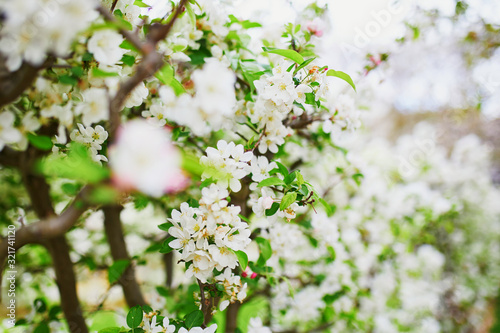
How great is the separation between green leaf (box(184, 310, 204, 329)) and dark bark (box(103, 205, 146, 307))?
83 centimetres

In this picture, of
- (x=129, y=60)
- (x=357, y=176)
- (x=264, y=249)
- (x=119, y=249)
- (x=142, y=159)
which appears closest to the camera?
(x=142, y=159)

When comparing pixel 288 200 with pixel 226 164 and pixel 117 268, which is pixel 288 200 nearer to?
pixel 226 164

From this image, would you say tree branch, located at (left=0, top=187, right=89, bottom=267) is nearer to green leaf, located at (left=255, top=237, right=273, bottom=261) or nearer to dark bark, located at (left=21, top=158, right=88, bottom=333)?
green leaf, located at (left=255, top=237, right=273, bottom=261)

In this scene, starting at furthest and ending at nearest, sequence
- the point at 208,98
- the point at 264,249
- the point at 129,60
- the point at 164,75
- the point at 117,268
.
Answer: the point at 117,268 < the point at 264,249 < the point at 129,60 < the point at 164,75 < the point at 208,98

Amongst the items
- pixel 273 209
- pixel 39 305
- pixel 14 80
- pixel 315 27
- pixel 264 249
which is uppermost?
pixel 315 27

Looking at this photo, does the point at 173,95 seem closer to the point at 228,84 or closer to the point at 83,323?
the point at 228,84

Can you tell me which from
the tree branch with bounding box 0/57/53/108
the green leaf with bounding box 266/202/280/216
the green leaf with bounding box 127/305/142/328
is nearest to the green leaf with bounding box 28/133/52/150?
the tree branch with bounding box 0/57/53/108

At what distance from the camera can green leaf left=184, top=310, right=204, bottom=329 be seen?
3.41 feet

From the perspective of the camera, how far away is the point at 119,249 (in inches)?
72.2

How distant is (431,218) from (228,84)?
314 cm

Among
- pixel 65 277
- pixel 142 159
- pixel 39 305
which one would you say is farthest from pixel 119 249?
pixel 142 159

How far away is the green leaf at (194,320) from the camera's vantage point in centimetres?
104

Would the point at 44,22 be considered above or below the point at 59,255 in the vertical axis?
above

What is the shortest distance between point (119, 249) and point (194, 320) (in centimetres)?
96
